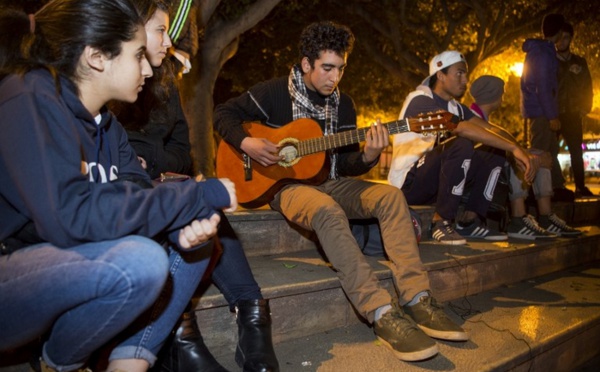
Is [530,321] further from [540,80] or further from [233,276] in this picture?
[540,80]

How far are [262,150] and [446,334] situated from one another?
1.73 metres

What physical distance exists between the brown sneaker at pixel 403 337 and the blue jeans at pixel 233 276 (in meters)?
0.71

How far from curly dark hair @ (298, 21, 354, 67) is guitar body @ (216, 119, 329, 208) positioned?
551 millimetres

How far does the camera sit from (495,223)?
487cm

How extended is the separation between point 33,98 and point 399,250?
6.93 feet

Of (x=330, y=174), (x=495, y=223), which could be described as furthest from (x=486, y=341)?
(x=495, y=223)

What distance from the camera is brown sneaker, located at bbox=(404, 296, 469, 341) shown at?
2.53 meters

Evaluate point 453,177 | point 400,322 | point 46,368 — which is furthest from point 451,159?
point 46,368

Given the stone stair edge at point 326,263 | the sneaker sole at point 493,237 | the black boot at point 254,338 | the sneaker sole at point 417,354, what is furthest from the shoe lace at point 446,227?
the black boot at point 254,338

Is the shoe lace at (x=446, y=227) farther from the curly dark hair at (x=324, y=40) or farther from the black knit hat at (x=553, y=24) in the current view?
the black knit hat at (x=553, y=24)

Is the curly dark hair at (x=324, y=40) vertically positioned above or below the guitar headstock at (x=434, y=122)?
above

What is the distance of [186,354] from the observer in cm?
200

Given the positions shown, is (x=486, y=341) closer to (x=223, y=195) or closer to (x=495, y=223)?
(x=223, y=195)

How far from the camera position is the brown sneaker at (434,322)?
2525 millimetres
